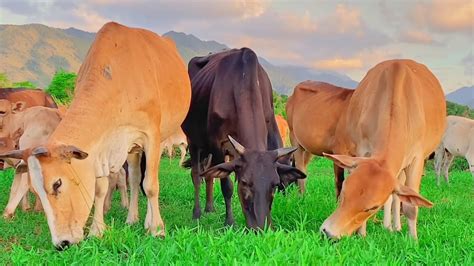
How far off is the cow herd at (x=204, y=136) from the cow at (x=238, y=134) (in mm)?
15

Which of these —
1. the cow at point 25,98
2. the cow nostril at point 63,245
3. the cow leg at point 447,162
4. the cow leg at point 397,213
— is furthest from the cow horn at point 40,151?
the cow leg at point 447,162

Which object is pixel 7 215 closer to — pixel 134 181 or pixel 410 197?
pixel 134 181

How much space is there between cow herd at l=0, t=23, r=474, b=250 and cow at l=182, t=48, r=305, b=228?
1 cm

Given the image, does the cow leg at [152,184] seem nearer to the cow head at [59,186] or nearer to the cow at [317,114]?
the cow head at [59,186]

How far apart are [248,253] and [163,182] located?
7.28 metres

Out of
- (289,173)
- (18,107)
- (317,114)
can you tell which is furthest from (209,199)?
Answer: (18,107)

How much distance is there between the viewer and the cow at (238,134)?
6.14m

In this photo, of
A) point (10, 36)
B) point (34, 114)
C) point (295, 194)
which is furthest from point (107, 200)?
point (10, 36)

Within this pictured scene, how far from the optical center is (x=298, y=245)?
16.2ft

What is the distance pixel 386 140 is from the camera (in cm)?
611

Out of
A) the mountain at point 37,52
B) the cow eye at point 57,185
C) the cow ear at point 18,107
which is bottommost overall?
the mountain at point 37,52

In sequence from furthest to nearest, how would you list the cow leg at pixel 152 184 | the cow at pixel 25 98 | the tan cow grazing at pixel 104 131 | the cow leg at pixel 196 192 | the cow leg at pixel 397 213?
1. the cow at pixel 25 98
2. the cow leg at pixel 196 192
3. the cow leg at pixel 397 213
4. the cow leg at pixel 152 184
5. the tan cow grazing at pixel 104 131

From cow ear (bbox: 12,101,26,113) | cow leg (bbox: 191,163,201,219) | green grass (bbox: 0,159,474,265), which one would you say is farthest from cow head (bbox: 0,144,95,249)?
cow ear (bbox: 12,101,26,113)

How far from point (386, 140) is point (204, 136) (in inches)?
124
